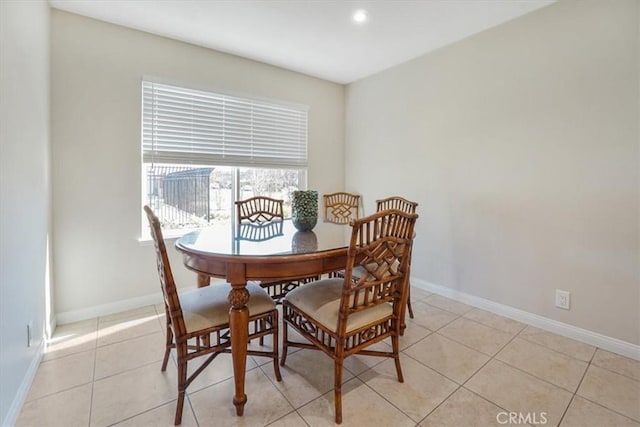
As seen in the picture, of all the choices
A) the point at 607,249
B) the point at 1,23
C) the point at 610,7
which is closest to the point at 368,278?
the point at 607,249

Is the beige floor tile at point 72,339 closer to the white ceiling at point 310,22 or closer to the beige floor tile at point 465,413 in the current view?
the beige floor tile at point 465,413

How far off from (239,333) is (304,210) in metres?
0.91

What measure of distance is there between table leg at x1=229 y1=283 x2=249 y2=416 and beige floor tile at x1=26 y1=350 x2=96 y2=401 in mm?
960

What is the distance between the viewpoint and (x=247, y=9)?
2.26 meters

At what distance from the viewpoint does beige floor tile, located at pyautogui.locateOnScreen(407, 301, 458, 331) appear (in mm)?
2412

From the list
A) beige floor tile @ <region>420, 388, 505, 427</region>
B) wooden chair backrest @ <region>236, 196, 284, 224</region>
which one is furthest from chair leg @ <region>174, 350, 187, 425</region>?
wooden chair backrest @ <region>236, 196, 284, 224</region>

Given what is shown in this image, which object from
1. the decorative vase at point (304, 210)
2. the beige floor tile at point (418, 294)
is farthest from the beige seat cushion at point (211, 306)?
the beige floor tile at point (418, 294)

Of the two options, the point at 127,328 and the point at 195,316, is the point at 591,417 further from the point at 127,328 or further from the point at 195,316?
the point at 127,328

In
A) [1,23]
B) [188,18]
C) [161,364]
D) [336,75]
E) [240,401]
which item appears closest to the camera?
[1,23]

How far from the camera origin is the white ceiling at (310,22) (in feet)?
7.22

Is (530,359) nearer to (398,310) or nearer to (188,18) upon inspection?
(398,310)

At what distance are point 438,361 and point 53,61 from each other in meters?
3.49

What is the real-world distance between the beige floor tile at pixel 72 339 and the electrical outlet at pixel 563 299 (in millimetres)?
3399

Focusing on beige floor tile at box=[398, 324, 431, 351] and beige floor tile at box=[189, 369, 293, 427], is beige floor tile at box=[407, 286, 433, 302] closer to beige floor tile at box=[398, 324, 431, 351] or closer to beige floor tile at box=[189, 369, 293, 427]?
beige floor tile at box=[398, 324, 431, 351]
